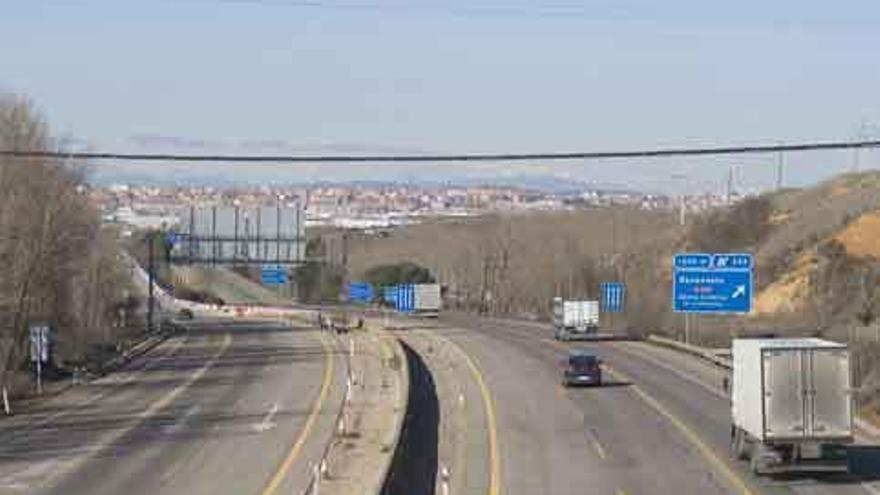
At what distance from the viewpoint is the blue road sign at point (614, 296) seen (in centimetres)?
10338

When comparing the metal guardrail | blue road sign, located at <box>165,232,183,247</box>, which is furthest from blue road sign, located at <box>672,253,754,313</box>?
blue road sign, located at <box>165,232,183,247</box>

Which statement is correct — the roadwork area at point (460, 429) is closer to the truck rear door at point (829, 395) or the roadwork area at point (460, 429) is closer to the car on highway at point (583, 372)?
the car on highway at point (583, 372)

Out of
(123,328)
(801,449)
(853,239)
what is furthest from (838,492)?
(123,328)

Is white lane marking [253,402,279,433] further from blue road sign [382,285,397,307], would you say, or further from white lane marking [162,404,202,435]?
blue road sign [382,285,397,307]

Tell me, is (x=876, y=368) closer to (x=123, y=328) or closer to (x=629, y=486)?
(x=629, y=486)

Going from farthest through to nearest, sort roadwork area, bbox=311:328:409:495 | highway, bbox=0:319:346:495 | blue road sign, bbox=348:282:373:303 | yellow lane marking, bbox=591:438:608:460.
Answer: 1. blue road sign, bbox=348:282:373:303
2. yellow lane marking, bbox=591:438:608:460
3. highway, bbox=0:319:346:495
4. roadwork area, bbox=311:328:409:495

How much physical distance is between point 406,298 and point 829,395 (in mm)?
108265

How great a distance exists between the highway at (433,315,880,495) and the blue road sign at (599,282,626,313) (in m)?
23.8

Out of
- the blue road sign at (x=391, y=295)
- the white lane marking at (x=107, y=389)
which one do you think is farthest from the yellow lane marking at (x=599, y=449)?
the blue road sign at (x=391, y=295)

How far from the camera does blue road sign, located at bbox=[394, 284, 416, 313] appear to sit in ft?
453

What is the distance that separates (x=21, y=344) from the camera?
71688 mm

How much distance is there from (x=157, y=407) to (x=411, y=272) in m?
132

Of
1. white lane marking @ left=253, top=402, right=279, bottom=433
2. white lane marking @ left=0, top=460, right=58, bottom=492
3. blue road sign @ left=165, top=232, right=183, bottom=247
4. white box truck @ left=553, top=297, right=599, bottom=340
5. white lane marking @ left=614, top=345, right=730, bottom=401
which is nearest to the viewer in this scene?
white lane marking @ left=0, top=460, right=58, bottom=492

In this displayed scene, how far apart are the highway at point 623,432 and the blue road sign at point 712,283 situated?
9.26 ft
